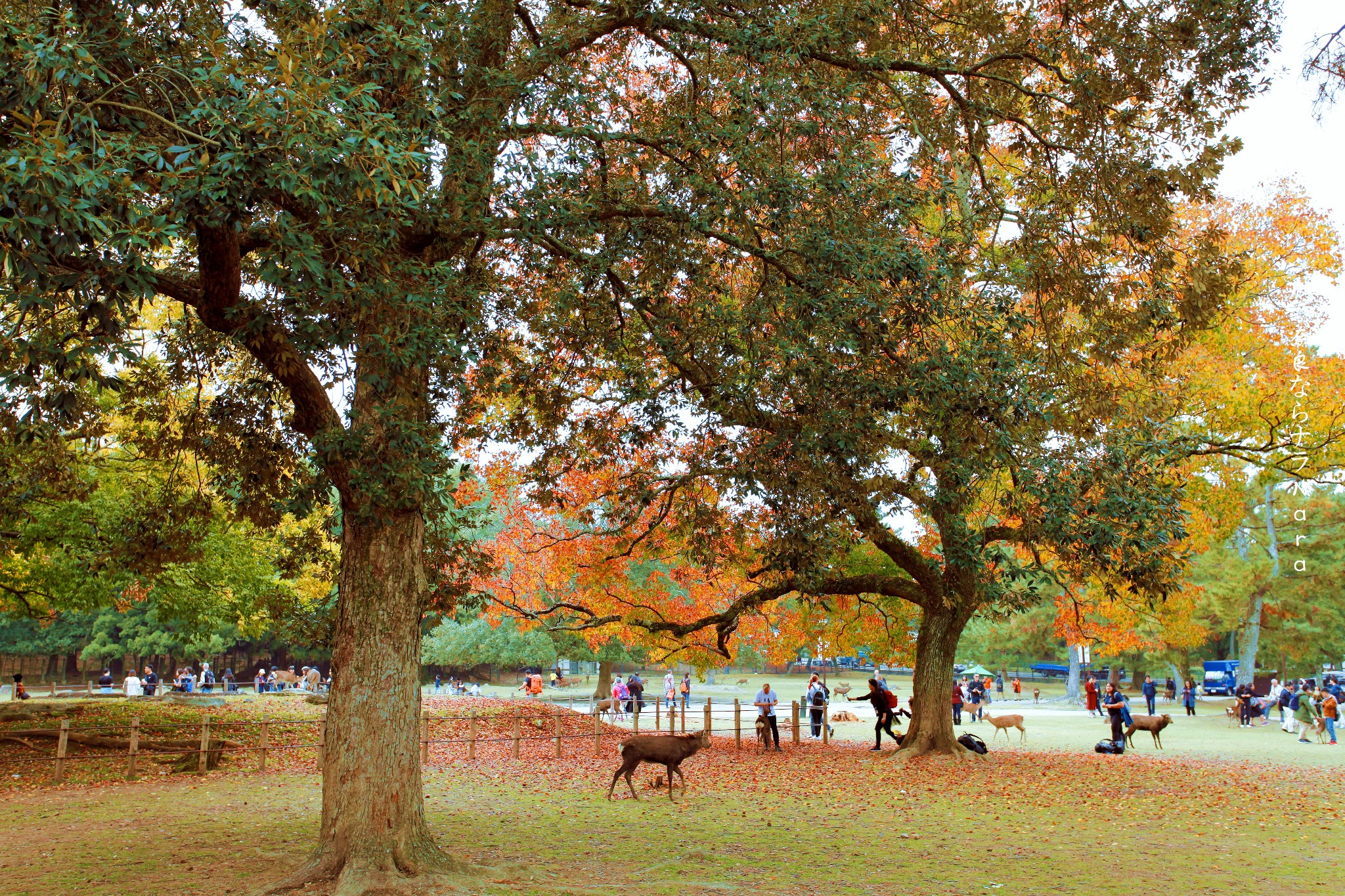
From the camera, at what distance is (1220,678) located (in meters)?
42.2

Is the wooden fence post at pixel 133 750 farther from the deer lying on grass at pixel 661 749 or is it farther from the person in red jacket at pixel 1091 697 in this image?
the person in red jacket at pixel 1091 697

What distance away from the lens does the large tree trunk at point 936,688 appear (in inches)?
672

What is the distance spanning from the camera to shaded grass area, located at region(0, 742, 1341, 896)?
814 cm

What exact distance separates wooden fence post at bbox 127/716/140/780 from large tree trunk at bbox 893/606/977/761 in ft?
44.5

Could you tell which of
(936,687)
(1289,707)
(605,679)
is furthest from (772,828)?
(605,679)

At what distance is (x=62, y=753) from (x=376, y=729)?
10.5 m

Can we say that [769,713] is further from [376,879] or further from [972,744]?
[376,879]

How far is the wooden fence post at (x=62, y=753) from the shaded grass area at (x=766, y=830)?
544 mm

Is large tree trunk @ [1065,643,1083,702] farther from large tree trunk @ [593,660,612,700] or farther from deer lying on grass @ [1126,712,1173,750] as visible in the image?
deer lying on grass @ [1126,712,1173,750]

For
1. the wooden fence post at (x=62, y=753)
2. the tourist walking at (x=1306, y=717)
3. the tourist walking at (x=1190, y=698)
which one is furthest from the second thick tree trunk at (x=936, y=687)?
the tourist walking at (x=1190, y=698)

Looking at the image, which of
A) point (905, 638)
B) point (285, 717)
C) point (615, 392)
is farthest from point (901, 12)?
point (285, 717)

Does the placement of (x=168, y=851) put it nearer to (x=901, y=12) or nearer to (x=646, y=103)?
(x=646, y=103)

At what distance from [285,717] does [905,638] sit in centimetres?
1449

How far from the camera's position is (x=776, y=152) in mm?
9805
